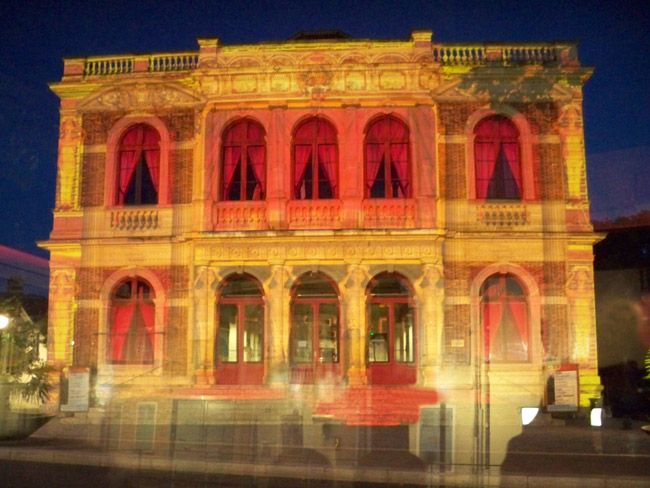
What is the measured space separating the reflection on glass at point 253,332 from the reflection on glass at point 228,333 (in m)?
0.34

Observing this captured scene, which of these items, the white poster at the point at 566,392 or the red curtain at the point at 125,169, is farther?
the red curtain at the point at 125,169

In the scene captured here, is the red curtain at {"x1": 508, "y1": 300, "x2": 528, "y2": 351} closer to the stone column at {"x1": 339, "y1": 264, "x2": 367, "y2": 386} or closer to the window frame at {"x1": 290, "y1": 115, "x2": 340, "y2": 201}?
the stone column at {"x1": 339, "y1": 264, "x2": 367, "y2": 386}

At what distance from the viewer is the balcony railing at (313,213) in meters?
21.3

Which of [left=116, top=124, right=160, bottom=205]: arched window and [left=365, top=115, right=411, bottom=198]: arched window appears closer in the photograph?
[left=365, top=115, right=411, bottom=198]: arched window

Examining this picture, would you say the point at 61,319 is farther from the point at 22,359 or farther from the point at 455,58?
the point at 455,58

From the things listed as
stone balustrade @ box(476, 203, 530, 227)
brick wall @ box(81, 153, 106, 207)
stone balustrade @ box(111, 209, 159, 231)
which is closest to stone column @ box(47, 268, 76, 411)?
stone balustrade @ box(111, 209, 159, 231)

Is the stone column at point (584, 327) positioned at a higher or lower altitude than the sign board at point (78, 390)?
higher

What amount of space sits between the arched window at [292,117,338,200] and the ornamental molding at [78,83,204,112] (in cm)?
387

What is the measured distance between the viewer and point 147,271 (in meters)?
21.7

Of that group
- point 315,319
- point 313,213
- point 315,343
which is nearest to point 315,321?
point 315,319

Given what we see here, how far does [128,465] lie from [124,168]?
11.6 m

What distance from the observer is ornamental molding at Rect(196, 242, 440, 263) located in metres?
20.8

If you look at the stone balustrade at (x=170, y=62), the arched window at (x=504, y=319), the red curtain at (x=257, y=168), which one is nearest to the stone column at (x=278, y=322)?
the red curtain at (x=257, y=168)

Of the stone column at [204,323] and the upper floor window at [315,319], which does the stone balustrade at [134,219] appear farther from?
the upper floor window at [315,319]
